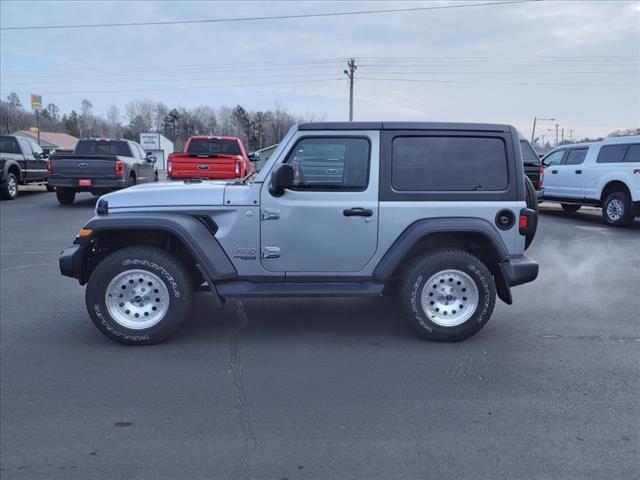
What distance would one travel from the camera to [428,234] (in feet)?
16.0

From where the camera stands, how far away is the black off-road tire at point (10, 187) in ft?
55.5

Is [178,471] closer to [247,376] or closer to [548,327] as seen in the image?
[247,376]

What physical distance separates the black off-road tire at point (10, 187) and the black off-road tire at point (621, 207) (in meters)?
16.9

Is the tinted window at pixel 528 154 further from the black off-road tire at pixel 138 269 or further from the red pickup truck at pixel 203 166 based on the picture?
the black off-road tire at pixel 138 269

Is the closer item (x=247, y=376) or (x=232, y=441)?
(x=232, y=441)

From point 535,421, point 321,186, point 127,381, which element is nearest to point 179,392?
point 127,381

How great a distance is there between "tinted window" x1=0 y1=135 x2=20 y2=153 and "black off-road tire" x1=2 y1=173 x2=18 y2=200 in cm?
92

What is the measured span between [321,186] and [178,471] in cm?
273

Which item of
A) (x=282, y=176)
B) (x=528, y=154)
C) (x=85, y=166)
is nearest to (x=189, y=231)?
(x=282, y=176)

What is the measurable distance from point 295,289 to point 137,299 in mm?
1411

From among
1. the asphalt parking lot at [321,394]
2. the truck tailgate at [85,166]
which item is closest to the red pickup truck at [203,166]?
the truck tailgate at [85,166]

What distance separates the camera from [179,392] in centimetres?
396

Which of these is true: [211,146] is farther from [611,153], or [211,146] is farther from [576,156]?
[611,153]

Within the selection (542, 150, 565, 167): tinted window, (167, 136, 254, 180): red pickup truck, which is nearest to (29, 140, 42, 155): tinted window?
(167, 136, 254, 180): red pickup truck
